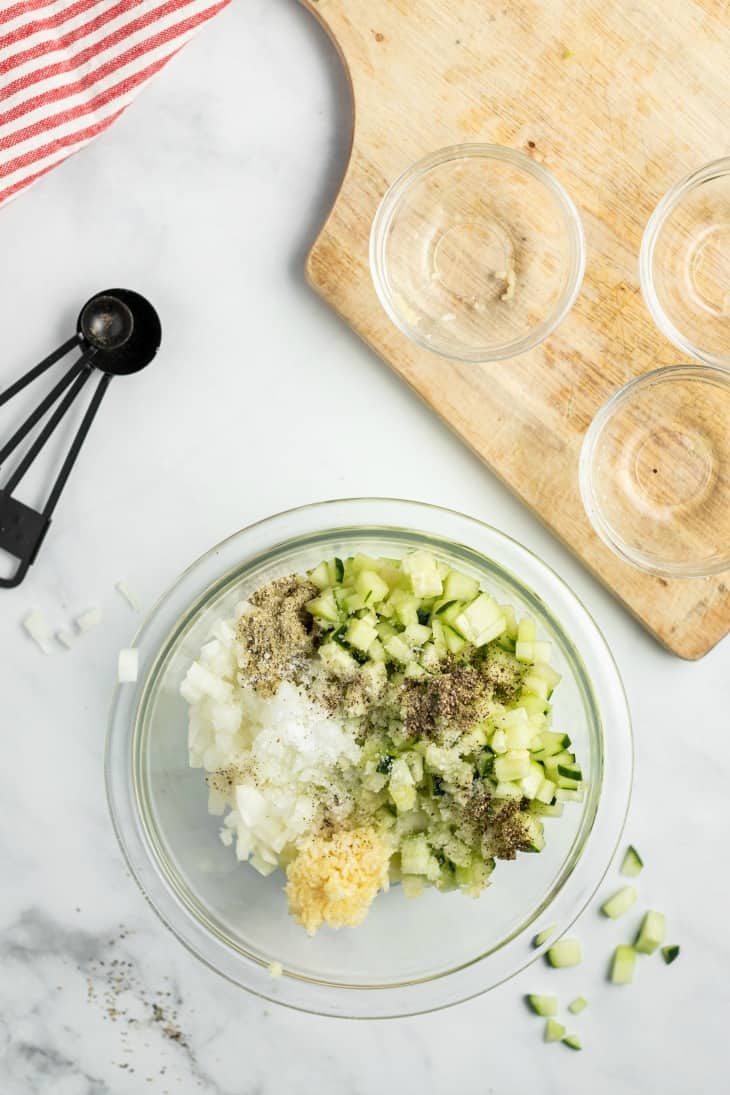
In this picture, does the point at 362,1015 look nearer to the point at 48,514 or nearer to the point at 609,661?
the point at 609,661

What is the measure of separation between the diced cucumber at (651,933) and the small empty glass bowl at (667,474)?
68 cm

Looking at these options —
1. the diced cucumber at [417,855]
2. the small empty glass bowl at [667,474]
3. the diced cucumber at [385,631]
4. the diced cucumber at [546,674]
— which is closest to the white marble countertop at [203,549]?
the small empty glass bowl at [667,474]

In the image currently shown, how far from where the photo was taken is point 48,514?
177cm

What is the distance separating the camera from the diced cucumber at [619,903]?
71.1 inches

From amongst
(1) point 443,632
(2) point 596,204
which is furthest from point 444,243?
(1) point 443,632

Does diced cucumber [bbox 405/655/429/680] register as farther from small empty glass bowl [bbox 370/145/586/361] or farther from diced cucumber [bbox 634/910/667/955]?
diced cucumber [bbox 634/910/667/955]

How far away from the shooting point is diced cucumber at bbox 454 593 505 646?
149 centimetres

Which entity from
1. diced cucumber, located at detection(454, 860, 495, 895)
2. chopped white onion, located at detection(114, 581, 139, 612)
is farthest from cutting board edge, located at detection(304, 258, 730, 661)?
chopped white onion, located at detection(114, 581, 139, 612)

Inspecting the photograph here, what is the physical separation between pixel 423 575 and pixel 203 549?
1.59ft

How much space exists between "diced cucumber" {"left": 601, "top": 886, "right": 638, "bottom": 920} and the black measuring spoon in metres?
1.28

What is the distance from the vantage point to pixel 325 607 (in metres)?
1.50

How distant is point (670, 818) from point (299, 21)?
1.62 m

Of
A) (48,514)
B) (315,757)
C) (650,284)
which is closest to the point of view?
(315,757)

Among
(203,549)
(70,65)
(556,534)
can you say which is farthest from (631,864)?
(70,65)
